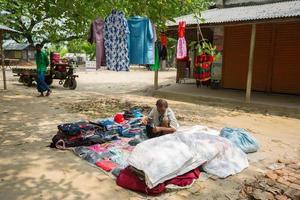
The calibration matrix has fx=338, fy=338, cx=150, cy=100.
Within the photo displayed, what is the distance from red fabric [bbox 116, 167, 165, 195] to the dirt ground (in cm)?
9

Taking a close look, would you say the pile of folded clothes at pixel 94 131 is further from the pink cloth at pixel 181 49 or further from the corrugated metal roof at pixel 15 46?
the corrugated metal roof at pixel 15 46

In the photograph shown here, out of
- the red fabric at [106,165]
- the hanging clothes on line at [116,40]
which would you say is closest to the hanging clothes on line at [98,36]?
the hanging clothes on line at [116,40]

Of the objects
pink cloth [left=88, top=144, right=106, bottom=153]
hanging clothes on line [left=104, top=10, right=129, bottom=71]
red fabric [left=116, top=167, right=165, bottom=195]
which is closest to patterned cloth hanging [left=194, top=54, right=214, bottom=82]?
hanging clothes on line [left=104, top=10, right=129, bottom=71]

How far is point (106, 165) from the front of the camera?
502 centimetres

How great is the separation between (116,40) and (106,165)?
9.66 ft

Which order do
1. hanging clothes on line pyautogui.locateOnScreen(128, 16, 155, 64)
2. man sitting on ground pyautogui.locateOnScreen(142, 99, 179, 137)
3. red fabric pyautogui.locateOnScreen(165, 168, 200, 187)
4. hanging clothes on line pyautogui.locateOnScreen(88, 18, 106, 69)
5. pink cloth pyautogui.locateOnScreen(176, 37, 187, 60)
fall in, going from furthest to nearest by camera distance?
pink cloth pyautogui.locateOnScreen(176, 37, 187, 60)
hanging clothes on line pyautogui.locateOnScreen(88, 18, 106, 69)
hanging clothes on line pyautogui.locateOnScreen(128, 16, 155, 64)
man sitting on ground pyautogui.locateOnScreen(142, 99, 179, 137)
red fabric pyautogui.locateOnScreen(165, 168, 200, 187)

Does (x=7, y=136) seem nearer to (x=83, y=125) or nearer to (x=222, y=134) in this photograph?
(x=83, y=125)

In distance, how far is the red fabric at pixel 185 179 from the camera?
4.40 meters

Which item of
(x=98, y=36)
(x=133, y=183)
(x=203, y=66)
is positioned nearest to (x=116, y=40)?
(x=98, y=36)

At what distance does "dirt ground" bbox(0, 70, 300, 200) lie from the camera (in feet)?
13.9

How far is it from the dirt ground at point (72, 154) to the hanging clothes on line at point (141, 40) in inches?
85.5

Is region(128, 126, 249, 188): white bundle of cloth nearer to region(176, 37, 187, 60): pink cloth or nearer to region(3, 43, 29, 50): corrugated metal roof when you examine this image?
region(176, 37, 187, 60): pink cloth

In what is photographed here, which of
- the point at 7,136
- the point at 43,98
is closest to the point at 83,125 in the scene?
the point at 7,136

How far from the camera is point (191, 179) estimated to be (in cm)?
453
